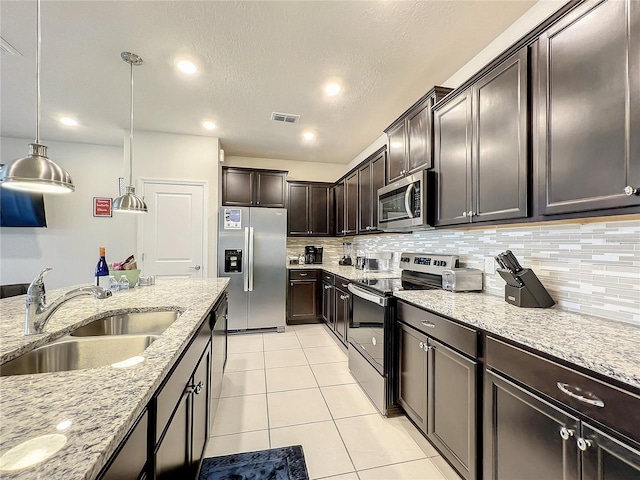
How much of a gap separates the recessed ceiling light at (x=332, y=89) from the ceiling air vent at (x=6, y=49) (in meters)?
2.43

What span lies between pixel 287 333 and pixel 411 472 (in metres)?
2.69

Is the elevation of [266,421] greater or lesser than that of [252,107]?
lesser

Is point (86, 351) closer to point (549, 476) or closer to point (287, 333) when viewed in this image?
point (549, 476)

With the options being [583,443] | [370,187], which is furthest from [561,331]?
[370,187]

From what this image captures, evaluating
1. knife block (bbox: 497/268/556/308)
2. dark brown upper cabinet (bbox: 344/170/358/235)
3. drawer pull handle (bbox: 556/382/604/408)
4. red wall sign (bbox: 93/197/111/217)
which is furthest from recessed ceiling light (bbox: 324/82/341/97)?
red wall sign (bbox: 93/197/111/217)

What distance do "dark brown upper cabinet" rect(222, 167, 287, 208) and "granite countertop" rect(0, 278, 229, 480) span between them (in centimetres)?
322

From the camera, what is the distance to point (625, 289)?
129cm

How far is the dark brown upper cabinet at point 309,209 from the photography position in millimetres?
4750

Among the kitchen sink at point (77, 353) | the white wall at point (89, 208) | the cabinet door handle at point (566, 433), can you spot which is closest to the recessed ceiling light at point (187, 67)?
the white wall at point (89, 208)

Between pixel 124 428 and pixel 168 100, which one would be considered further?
pixel 168 100

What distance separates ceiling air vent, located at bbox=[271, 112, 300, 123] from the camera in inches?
127

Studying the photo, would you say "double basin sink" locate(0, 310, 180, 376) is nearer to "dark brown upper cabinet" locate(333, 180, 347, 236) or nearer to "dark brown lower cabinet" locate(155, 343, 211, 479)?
"dark brown lower cabinet" locate(155, 343, 211, 479)

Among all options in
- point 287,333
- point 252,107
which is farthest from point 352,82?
point 287,333

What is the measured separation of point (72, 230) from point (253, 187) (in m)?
2.74
